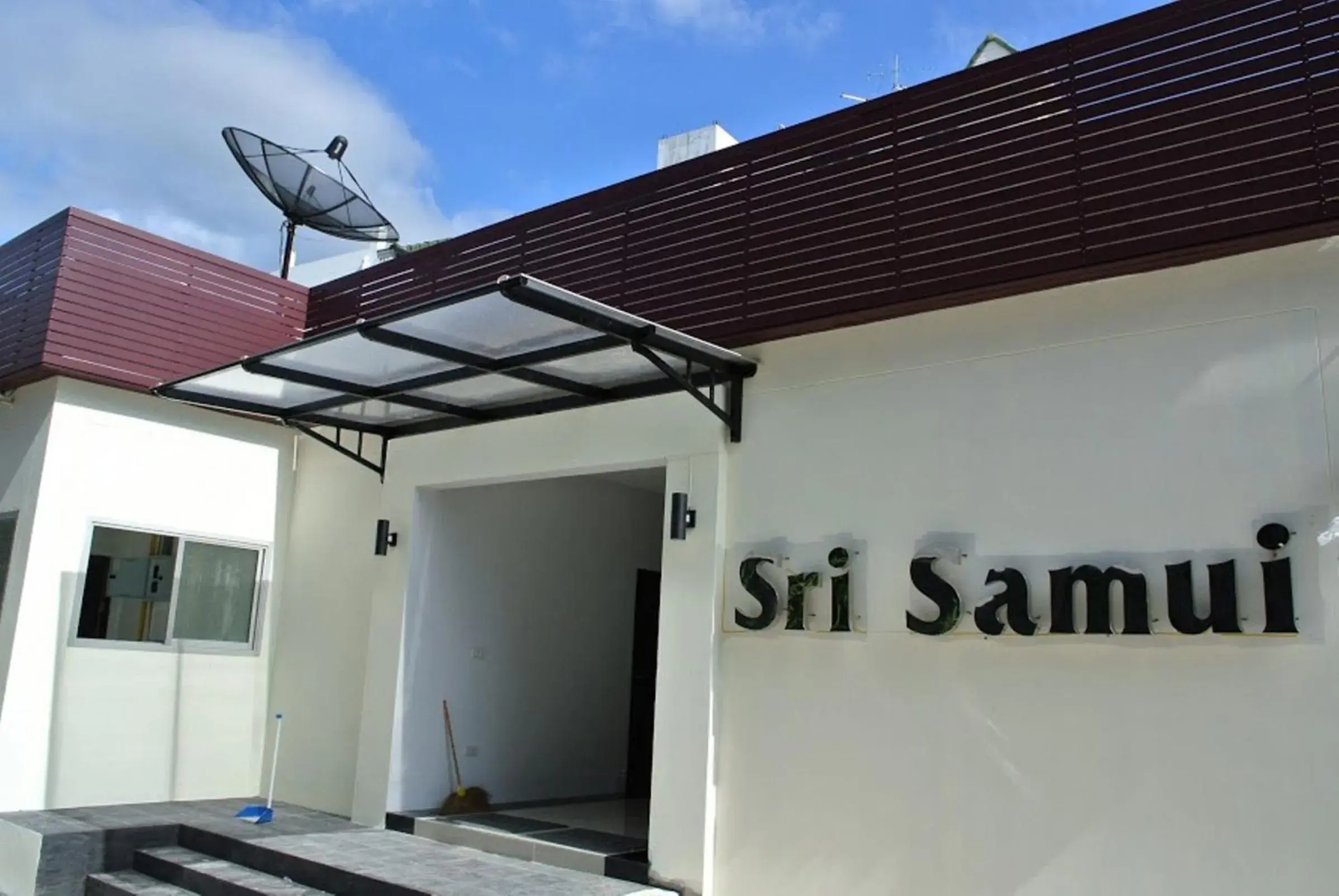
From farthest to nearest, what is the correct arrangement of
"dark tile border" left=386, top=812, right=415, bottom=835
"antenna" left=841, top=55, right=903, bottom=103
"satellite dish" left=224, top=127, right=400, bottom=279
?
"antenna" left=841, top=55, right=903, bottom=103 → "satellite dish" left=224, top=127, right=400, bottom=279 → "dark tile border" left=386, top=812, right=415, bottom=835

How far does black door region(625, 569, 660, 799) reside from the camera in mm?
9930

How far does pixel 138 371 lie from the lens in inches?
334

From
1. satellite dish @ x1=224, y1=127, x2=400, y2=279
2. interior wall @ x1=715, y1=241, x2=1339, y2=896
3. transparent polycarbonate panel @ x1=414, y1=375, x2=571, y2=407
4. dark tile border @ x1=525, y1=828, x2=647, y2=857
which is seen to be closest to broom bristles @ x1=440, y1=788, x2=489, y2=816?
dark tile border @ x1=525, y1=828, x2=647, y2=857

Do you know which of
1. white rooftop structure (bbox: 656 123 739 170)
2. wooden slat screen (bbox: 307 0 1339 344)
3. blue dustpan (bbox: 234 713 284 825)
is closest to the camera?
wooden slat screen (bbox: 307 0 1339 344)

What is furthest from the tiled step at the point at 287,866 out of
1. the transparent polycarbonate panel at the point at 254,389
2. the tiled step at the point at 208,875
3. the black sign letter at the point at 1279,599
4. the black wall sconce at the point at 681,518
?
the black sign letter at the point at 1279,599

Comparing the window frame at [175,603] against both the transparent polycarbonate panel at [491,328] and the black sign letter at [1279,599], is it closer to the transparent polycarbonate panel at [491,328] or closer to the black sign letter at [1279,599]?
the transparent polycarbonate panel at [491,328]

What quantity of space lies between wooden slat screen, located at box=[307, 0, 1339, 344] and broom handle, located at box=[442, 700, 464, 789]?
12.0 feet

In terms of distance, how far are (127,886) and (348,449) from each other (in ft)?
12.1

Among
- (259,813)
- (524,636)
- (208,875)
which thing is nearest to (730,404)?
(524,636)

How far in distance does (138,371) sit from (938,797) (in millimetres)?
Answer: 7151

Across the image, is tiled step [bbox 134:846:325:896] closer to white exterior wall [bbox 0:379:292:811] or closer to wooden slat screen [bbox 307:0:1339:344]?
white exterior wall [bbox 0:379:292:811]

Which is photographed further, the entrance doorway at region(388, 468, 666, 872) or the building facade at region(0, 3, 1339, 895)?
the entrance doorway at region(388, 468, 666, 872)

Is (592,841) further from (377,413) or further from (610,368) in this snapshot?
(377,413)

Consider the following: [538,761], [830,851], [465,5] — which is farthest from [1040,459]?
[465,5]
